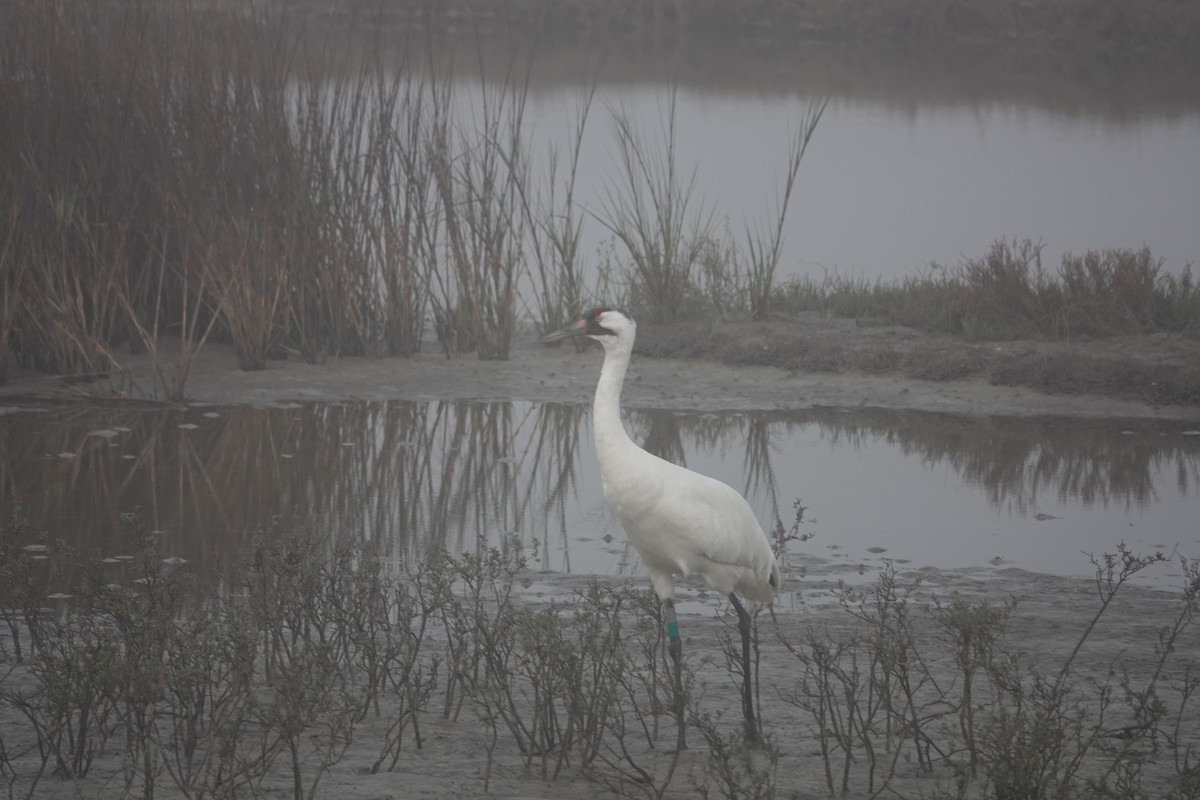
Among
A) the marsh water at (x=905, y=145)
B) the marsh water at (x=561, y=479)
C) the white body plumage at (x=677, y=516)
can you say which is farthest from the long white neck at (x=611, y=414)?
the marsh water at (x=905, y=145)

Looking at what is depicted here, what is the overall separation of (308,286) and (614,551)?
4591 mm

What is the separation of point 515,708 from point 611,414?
45.7 inches

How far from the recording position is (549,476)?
27.3 feet

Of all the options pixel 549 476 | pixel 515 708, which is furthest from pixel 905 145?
pixel 515 708

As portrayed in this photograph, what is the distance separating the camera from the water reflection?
6.99 metres

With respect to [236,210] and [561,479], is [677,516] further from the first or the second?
[236,210]

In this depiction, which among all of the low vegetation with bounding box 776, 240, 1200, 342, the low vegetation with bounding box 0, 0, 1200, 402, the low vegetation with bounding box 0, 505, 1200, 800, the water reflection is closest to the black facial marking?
the low vegetation with bounding box 0, 505, 1200, 800

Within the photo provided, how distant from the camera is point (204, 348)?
1087cm

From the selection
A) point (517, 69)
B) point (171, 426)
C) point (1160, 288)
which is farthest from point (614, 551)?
point (517, 69)

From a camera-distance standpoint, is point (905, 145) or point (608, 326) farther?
point (905, 145)

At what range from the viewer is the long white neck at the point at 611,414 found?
16.8 feet

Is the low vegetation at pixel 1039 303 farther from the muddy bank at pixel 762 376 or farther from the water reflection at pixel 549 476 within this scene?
the water reflection at pixel 549 476

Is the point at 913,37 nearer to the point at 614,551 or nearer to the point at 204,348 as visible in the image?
the point at 204,348

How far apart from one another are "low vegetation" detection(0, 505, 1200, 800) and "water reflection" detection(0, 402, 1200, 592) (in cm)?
139
